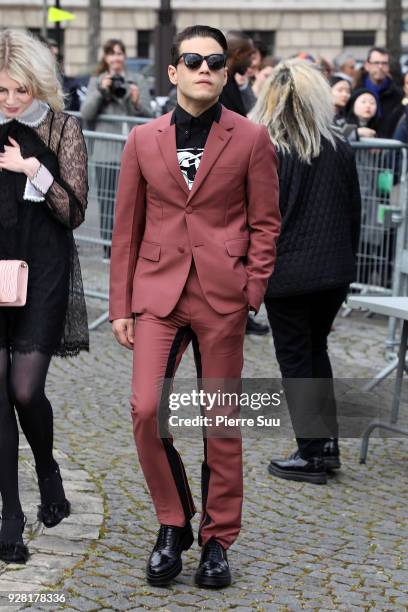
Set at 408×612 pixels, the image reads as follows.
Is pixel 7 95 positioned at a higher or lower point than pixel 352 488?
higher

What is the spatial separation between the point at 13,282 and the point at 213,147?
849 millimetres

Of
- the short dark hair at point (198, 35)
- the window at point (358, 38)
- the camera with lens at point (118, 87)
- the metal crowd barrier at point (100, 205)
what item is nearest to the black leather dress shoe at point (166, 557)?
the short dark hair at point (198, 35)

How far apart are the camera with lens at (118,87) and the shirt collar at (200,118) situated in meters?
8.21

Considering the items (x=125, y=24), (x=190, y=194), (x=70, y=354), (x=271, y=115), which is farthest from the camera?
(x=125, y=24)

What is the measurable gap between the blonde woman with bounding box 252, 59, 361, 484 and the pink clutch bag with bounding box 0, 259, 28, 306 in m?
1.69

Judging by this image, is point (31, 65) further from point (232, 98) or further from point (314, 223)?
point (232, 98)

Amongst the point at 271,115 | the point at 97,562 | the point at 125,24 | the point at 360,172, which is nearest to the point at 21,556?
the point at 97,562

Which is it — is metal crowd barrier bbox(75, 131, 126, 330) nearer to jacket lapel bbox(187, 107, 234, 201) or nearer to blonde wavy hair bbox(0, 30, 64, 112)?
blonde wavy hair bbox(0, 30, 64, 112)

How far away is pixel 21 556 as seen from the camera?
526cm

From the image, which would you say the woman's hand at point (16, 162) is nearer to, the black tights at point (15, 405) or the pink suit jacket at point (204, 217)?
the pink suit jacket at point (204, 217)

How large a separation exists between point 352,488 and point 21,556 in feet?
6.51

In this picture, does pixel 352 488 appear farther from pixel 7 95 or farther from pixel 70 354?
pixel 7 95

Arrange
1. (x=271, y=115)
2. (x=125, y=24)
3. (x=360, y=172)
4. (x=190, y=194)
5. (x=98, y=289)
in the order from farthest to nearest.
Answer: (x=125, y=24) → (x=98, y=289) → (x=360, y=172) → (x=271, y=115) → (x=190, y=194)

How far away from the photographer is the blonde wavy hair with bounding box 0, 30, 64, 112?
5191 millimetres
